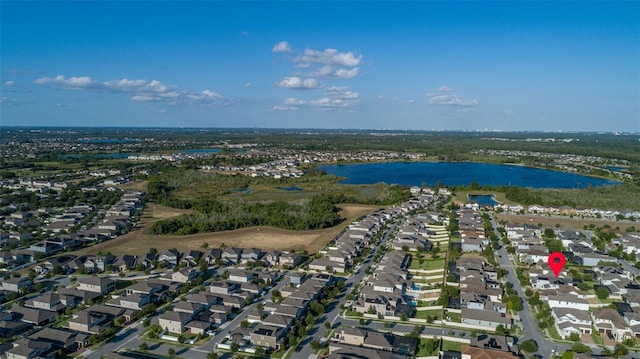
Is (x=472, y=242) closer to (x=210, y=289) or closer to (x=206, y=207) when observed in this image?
(x=210, y=289)

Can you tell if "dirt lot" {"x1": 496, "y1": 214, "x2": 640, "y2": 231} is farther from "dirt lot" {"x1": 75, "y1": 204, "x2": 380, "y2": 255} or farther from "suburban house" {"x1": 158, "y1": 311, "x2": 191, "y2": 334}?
"suburban house" {"x1": 158, "y1": 311, "x2": 191, "y2": 334}

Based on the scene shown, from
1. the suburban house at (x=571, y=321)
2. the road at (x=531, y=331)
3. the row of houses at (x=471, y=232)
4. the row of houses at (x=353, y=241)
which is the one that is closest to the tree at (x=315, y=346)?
the road at (x=531, y=331)

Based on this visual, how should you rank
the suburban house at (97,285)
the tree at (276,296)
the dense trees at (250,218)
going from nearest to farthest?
the tree at (276,296)
the suburban house at (97,285)
the dense trees at (250,218)

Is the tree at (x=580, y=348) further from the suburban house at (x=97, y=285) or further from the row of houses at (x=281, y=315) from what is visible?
the suburban house at (x=97, y=285)

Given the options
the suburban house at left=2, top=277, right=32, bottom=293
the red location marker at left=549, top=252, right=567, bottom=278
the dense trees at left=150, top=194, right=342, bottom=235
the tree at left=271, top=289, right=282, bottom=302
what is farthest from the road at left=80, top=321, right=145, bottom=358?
the red location marker at left=549, top=252, right=567, bottom=278

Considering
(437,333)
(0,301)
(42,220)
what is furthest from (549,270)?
(42,220)

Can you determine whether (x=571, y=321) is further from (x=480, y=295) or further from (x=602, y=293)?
(x=602, y=293)
